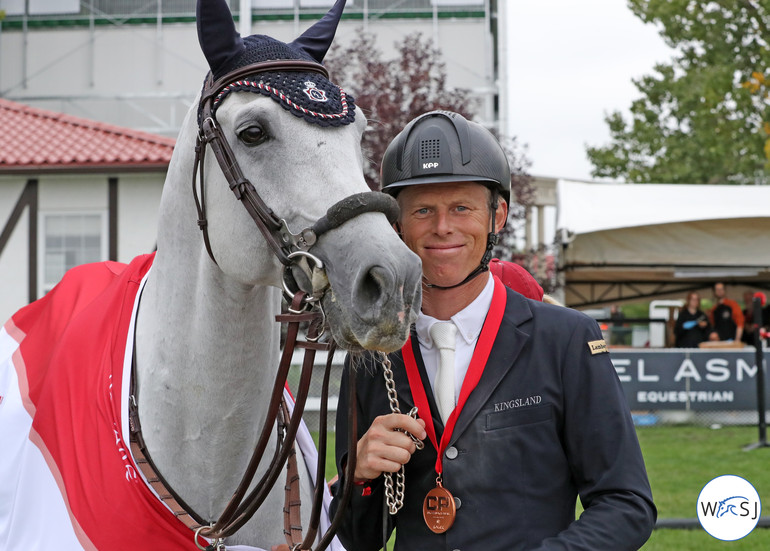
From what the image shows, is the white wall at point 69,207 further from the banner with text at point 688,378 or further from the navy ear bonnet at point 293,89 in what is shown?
the navy ear bonnet at point 293,89

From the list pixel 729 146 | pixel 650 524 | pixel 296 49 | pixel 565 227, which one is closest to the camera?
pixel 650 524

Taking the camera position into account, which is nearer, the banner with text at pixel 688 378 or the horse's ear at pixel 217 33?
the horse's ear at pixel 217 33

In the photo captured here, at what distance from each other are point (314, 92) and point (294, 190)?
0.29 metres

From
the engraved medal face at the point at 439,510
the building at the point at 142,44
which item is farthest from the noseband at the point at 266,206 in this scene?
the building at the point at 142,44

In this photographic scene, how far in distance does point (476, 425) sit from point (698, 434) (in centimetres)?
897

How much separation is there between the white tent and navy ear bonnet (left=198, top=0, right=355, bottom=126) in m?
8.93

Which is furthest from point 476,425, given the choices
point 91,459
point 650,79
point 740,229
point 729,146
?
point 650,79

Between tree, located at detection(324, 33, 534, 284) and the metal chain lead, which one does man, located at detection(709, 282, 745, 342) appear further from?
the metal chain lead

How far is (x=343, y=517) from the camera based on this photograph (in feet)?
7.45

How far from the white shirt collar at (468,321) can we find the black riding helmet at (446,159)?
0.07 m

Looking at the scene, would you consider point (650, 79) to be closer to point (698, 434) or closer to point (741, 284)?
point (741, 284)

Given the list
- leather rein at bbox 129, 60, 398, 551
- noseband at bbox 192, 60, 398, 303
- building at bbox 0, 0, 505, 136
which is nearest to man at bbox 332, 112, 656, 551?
leather rein at bbox 129, 60, 398, 551

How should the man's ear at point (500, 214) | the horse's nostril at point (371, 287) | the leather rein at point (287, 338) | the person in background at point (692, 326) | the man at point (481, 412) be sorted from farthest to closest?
the person in background at point (692, 326) → the man's ear at point (500, 214) → the leather rein at point (287, 338) → the man at point (481, 412) → the horse's nostril at point (371, 287)

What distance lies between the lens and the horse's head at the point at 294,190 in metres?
1.94
